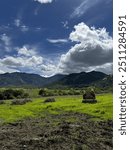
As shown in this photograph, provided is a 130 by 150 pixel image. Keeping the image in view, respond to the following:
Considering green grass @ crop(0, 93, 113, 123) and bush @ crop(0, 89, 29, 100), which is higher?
bush @ crop(0, 89, 29, 100)

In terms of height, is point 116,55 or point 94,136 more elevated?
point 116,55

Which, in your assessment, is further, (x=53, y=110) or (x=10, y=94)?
(x=10, y=94)

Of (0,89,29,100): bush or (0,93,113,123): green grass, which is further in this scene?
(0,89,29,100): bush

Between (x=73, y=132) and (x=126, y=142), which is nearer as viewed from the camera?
(x=126, y=142)

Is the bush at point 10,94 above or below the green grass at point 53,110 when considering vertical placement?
above

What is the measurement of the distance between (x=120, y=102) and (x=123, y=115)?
0.34 metres

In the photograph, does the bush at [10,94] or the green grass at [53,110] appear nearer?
the green grass at [53,110]

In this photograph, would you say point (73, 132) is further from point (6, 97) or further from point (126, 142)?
point (6, 97)

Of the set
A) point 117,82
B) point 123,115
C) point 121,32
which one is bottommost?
point 123,115

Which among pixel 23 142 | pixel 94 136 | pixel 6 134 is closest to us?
pixel 23 142

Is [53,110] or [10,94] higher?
[10,94]

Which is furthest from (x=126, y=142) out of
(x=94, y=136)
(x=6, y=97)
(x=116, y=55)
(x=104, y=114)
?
(x=6, y=97)

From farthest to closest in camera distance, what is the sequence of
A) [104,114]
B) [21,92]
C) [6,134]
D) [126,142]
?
1. [21,92]
2. [104,114]
3. [6,134]
4. [126,142]

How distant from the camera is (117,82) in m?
9.19
